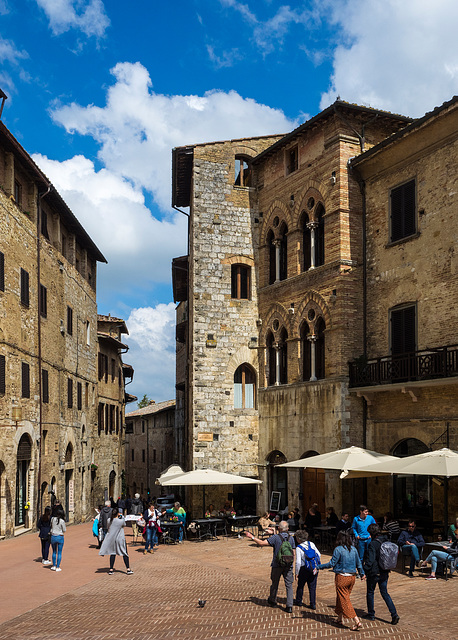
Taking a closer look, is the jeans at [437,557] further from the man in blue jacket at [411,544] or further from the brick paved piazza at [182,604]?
the man in blue jacket at [411,544]

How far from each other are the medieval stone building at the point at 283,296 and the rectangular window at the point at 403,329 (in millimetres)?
1219

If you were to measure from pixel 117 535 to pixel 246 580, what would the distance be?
3106mm

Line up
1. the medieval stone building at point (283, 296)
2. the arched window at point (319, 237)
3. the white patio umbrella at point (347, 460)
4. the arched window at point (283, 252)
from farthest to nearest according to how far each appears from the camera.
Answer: the arched window at point (283, 252) < the arched window at point (319, 237) < the medieval stone building at point (283, 296) < the white patio umbrella at point (347, 460)

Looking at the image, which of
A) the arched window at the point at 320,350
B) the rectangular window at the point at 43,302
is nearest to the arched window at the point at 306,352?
the arched window at the point at 320,350

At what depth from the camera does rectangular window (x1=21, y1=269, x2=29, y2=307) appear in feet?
81.6

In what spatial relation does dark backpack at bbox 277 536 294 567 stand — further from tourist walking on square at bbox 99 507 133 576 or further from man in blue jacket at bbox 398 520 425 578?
tourist walking on square at bbox 99 507 133 576

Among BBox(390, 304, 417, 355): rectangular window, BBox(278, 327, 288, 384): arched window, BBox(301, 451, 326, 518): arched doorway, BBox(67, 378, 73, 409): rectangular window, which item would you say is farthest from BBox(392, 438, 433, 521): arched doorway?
BBox(67, 378, 73, 409): rectangular window

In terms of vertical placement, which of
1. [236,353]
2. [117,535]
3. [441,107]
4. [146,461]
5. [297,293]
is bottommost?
[146,461]

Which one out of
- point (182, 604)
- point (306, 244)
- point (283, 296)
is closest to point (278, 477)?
point (283, 296)

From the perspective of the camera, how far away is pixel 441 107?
1991 centimetres

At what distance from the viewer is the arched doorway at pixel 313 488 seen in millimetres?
23922

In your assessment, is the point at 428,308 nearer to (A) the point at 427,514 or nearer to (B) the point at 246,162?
(A) the point at 427,514

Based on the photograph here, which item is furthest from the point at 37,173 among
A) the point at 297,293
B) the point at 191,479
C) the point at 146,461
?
the point at 146,461

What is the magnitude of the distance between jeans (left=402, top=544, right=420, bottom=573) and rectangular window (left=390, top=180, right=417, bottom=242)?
10.3 meters
